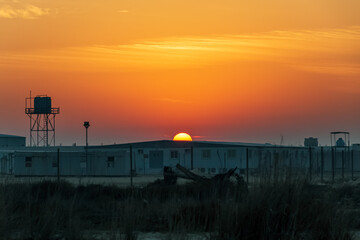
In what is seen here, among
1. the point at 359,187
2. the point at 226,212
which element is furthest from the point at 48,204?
the point at 359,187

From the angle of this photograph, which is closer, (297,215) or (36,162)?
(297,215)

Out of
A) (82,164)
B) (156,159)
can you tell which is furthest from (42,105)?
(82,164)

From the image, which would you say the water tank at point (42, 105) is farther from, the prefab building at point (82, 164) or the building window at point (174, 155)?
the prefab building at point (82, 164)

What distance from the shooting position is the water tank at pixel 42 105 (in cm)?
8812

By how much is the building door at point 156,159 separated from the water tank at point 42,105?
31.9m

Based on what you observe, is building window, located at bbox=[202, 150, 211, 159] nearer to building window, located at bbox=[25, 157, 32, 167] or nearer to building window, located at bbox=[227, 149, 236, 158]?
building window, located at bbox=[227, 149, 236, 158]

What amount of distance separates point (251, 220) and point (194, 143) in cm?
4673

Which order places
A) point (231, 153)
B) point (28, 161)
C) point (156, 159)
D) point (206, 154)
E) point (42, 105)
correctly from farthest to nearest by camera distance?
1. point (42, 105)
2. point (156, 159)
3. point (206, 154)
4. point (231, 153)
5. point (28, 161)

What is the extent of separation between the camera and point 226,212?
13156mm

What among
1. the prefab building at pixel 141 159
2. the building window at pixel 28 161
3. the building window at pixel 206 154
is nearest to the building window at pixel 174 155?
the prefab building at pixel 141 159

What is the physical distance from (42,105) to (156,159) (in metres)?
32.7

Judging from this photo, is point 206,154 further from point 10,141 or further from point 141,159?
point 10,141

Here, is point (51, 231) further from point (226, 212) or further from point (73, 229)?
point (226, 212)

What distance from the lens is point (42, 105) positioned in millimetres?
88125
